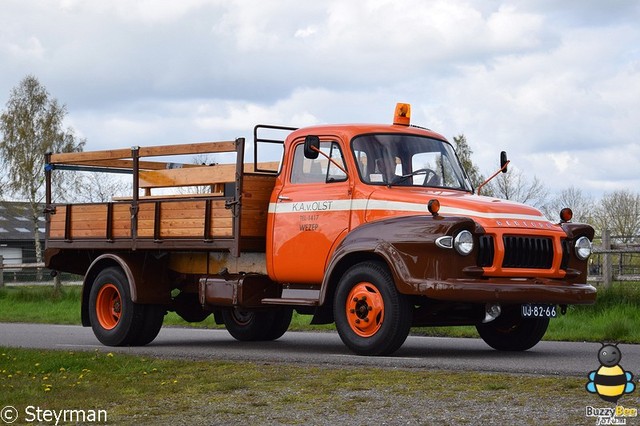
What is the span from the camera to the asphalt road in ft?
34.5

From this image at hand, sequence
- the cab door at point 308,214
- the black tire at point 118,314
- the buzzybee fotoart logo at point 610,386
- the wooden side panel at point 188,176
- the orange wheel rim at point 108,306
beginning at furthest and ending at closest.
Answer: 1. the orange wheel rim at point 108,306
2. the black tire at point 118,314
3. the wooden side panel at point 188,176
4. the cab door at point 308,214
5. the buzzybee fotoart logo at point 610,386

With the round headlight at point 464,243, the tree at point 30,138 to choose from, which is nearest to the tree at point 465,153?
the tree at point 30,138

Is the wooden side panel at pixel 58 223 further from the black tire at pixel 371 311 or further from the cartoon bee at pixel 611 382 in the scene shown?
the cartoon bee at pixel 611 382

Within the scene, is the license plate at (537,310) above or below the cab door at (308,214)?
below

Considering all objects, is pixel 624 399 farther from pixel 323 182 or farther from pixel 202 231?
pixel 202 231

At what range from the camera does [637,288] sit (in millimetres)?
18172

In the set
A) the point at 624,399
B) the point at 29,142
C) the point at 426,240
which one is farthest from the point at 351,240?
the point at 29,142

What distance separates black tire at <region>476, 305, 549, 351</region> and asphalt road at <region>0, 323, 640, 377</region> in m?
0.16

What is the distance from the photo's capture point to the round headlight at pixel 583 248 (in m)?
12.2

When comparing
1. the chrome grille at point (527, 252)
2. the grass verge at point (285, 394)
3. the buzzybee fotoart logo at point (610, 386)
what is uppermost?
the chrome grille at point (527, 252)

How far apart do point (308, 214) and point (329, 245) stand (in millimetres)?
488

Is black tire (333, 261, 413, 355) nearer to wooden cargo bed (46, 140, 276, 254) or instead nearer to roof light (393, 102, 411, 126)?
wooden cargo bed (46, 140, 276, 254)

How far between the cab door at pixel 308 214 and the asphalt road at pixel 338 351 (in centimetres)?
98

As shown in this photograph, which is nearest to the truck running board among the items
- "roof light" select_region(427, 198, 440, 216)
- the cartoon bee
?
"roof light" select_region(427, 198, 440, 216)
